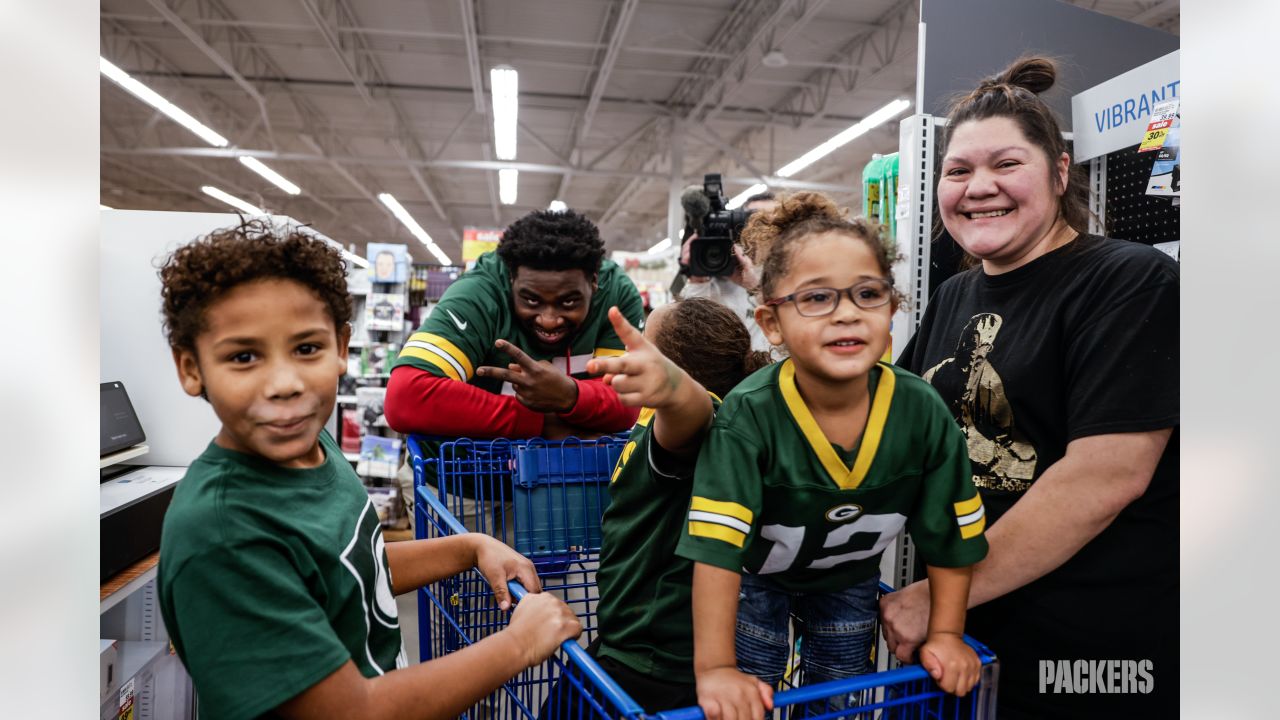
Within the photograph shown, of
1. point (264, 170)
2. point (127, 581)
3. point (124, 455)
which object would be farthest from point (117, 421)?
point (264, 170)

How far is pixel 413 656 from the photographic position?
361 centimetres

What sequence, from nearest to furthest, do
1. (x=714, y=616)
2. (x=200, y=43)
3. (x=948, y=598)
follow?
(x=714, y=616) → (x=948, y=598) → (x=200, y=43)

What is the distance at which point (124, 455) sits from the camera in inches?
103

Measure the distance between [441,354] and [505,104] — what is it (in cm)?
786

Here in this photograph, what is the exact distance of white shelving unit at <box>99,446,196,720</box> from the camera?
235cm

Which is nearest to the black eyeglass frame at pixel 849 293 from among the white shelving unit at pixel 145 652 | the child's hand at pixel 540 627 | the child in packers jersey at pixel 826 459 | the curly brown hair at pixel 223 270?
the child in packers jersey at pixel 826 459

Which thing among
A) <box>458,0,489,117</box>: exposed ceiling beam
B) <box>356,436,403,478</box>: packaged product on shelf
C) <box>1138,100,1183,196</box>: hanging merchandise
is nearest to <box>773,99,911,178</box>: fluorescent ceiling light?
<box>458,0,489,117</box>: exposed ceiling beam

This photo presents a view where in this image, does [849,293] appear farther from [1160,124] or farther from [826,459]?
[1160,124]

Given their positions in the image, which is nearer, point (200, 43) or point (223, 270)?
point (223, 270)

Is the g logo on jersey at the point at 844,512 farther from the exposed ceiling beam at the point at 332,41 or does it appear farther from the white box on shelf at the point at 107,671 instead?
the exposed ceiling beam at the point at 332,41
